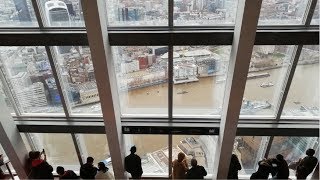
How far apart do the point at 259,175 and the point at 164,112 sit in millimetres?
2144

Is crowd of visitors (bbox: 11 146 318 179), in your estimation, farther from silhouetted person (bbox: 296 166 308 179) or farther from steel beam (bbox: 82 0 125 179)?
steel beam (bbox: 82 0 125 179)

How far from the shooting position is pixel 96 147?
23.1 ft

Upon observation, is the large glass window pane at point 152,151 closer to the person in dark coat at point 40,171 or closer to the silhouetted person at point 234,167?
the silhouetted person at point 234,167

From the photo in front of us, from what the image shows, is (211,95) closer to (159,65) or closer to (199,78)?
(199,78)

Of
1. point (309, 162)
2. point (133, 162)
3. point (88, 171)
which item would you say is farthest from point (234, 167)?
point (88, 171)

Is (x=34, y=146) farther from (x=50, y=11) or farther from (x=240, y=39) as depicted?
(x=240, y=39)

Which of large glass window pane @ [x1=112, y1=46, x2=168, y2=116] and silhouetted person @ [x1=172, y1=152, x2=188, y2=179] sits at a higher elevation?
large glass window pane @ [x1=112, y1=46, x2=168, y2=116]

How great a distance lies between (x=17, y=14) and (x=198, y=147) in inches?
177

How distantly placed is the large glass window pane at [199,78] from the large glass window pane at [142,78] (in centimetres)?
23

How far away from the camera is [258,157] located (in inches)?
281

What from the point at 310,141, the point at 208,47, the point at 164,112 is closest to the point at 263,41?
the point at 208,47

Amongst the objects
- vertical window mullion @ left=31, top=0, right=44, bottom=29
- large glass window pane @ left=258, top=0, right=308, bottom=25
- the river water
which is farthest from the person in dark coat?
large glass window pane @ left=258, top=0, right=308, bottom=25

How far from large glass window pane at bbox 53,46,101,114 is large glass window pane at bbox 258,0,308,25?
292cm

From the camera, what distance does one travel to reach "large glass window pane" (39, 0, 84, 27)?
473 cm
